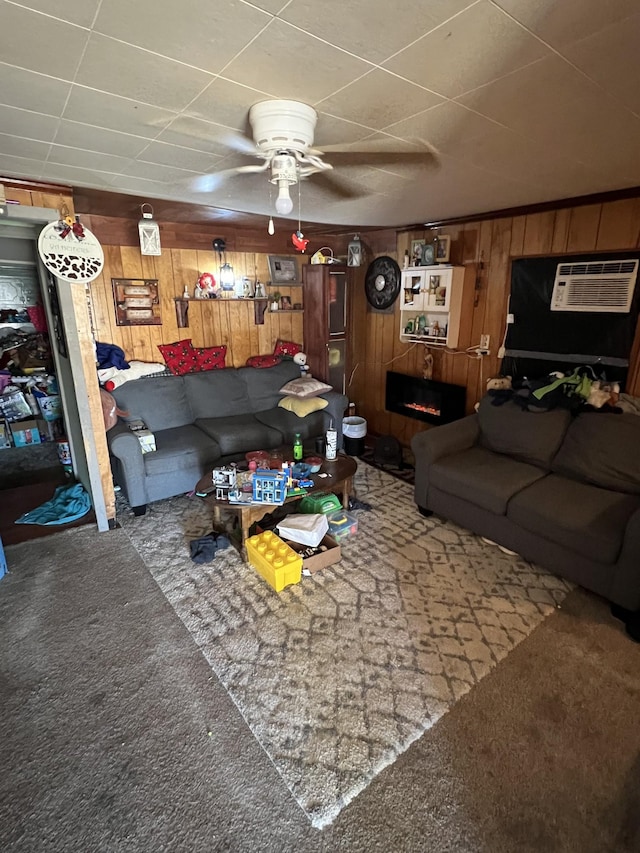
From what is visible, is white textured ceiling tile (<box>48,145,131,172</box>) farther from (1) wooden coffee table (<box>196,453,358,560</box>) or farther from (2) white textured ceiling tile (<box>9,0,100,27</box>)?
(1) wooden coffee table (<box>196,453,358,560</box>)

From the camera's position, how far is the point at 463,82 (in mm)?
1284

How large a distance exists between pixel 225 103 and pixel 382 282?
314 centimetres

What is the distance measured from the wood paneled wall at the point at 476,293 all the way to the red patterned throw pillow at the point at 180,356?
71.3 inches

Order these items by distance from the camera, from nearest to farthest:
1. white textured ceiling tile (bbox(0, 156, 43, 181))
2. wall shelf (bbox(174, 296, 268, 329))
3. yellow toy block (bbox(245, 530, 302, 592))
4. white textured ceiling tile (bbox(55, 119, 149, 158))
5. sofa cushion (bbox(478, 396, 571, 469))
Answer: white textured ceiling tile (bbox(55, 119, 149, 158)) < white textured ceiling tile (bbox(0, 156, 43, 181)) < yellow toy block (bbox(245, 530, 302, 592)) < sofa cushion (bbox(478, 396, 571, 469)) < wall shelf (bbox(174, 296, 268, 329))

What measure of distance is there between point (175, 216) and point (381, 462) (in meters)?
2.78

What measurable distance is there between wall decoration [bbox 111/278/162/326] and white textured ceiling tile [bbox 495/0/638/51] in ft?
11.1

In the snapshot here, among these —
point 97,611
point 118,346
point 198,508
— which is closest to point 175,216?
point 118,346

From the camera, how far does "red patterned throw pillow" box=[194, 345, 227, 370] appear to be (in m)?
4.06

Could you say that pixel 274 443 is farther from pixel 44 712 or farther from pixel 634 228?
pixel 634 228

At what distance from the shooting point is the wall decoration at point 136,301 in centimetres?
361

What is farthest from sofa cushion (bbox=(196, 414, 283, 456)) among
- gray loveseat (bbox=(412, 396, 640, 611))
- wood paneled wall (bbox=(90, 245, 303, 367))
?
gray loveseat (bbox=(412, 396, 640, 611))

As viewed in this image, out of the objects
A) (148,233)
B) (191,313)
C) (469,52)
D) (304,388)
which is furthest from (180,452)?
(469,52)

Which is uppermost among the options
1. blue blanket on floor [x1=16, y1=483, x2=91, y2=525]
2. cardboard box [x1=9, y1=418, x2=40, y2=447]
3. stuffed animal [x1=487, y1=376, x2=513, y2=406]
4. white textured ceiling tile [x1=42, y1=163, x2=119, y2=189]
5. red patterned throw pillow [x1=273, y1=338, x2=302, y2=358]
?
white textured ceiling tile [x1=42, y1=163, x2=119, y2=189]

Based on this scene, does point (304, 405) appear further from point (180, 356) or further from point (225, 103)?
point (225, 103)
